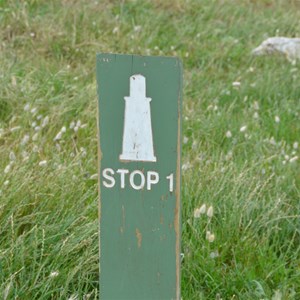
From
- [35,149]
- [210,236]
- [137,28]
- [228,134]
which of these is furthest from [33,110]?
[137,28]

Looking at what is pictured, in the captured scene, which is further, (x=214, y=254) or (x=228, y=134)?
(x=228, y=134)

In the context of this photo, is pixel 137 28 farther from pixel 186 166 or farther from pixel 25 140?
pixel 186 166

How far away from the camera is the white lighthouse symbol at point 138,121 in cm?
186

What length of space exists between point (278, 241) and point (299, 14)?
18.5 ft

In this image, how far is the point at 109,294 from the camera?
204 cm

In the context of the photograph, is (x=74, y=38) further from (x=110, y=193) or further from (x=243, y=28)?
(x=110, y=193)

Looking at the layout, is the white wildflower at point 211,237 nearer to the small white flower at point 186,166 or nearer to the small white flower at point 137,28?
the small white flower at point 186,166

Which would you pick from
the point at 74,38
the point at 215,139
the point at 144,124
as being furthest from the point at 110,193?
the point at 74,38

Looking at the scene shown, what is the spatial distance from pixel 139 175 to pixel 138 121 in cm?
16

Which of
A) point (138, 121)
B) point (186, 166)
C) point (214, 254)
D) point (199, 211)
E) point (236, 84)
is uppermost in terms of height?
point (236, 84)

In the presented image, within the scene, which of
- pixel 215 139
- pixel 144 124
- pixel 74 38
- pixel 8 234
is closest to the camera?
pixel 144 124

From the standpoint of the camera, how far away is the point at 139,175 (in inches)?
75.2

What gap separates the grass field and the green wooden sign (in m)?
0.62

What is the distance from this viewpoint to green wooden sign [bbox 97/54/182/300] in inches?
73.5
